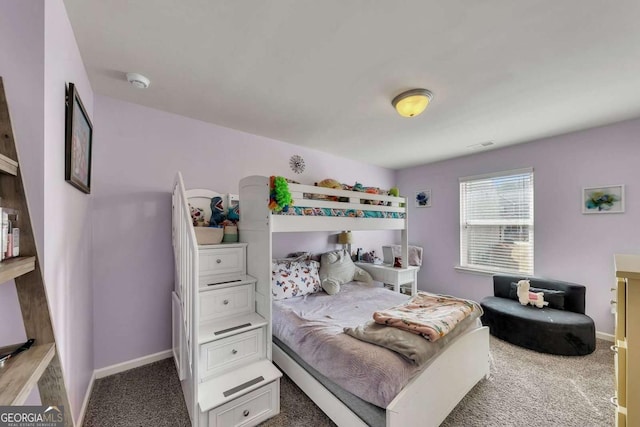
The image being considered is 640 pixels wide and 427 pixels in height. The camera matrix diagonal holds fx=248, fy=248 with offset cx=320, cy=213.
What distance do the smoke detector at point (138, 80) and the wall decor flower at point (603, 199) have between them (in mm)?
4427

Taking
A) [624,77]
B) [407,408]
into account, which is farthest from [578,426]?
[624,77]

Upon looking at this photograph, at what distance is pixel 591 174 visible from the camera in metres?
2.75

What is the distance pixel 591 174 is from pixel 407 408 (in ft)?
10.8

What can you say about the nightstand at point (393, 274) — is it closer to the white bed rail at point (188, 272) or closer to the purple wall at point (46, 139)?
the white bed rail at point (188, 272)

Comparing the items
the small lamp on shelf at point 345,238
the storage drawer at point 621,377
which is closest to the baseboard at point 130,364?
the small lamp on shelf at point 345,238

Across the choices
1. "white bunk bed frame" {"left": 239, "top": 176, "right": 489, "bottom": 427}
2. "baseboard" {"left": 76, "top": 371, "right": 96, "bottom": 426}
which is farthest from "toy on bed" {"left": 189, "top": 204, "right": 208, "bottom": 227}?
"baseboard" {"left": 76, "top": 371, "right": 96, "bottom": 426}

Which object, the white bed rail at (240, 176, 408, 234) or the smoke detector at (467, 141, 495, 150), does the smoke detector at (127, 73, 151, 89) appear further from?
the smoke detector at (467, 141, 495, 150)

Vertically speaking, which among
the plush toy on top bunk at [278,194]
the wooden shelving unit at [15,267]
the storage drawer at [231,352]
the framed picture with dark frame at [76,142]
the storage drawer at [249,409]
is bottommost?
the storage drawer at [249,409]

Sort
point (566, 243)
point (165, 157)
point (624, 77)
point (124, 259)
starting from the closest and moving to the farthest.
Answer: point (624, 77)
point (124, 259)
point (165, 157)
point (566, 243)

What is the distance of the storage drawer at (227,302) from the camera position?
69.8 inches

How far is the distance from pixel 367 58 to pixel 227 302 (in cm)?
198

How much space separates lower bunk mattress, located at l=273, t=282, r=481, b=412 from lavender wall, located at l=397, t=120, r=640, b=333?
5.94ft

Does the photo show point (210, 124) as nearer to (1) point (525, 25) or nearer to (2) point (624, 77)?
(1) point (525, 25)

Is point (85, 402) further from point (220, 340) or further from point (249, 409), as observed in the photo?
point (249, 409)
